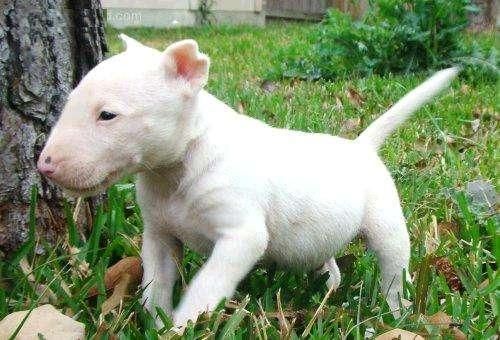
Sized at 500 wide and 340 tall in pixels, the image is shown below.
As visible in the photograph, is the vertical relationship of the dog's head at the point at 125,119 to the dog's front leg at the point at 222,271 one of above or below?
above

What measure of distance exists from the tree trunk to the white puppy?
0.37m

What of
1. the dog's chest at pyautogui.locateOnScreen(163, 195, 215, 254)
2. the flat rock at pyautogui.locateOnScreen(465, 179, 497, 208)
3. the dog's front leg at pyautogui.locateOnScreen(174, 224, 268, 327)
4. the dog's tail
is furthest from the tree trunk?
the flat rock at pyautogui.locateOnScreen(465, 179, 497, 208)

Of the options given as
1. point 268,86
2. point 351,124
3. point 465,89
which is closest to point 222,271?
point 351,124

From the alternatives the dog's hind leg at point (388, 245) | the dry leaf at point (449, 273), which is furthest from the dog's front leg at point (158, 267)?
the dry leaf at point (449, 273)

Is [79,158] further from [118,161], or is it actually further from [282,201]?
[282,201]

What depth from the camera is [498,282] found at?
2.46 meters

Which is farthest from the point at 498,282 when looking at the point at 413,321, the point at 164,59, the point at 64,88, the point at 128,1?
the point at 128,1

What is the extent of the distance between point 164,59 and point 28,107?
64 cm

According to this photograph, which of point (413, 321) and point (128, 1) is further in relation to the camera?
point (128, 1)

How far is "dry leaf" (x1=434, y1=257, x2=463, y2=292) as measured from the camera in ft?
8.68

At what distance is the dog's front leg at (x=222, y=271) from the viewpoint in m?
2.04

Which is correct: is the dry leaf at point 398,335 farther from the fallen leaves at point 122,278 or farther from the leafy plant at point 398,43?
the leafy plant at point 398,43

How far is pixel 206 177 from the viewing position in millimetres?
2152

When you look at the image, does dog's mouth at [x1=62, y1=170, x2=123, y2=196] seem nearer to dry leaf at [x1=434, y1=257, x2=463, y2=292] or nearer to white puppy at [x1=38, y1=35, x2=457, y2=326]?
white puppy at [x1=38, y1=35, x2=457, y2=326]
